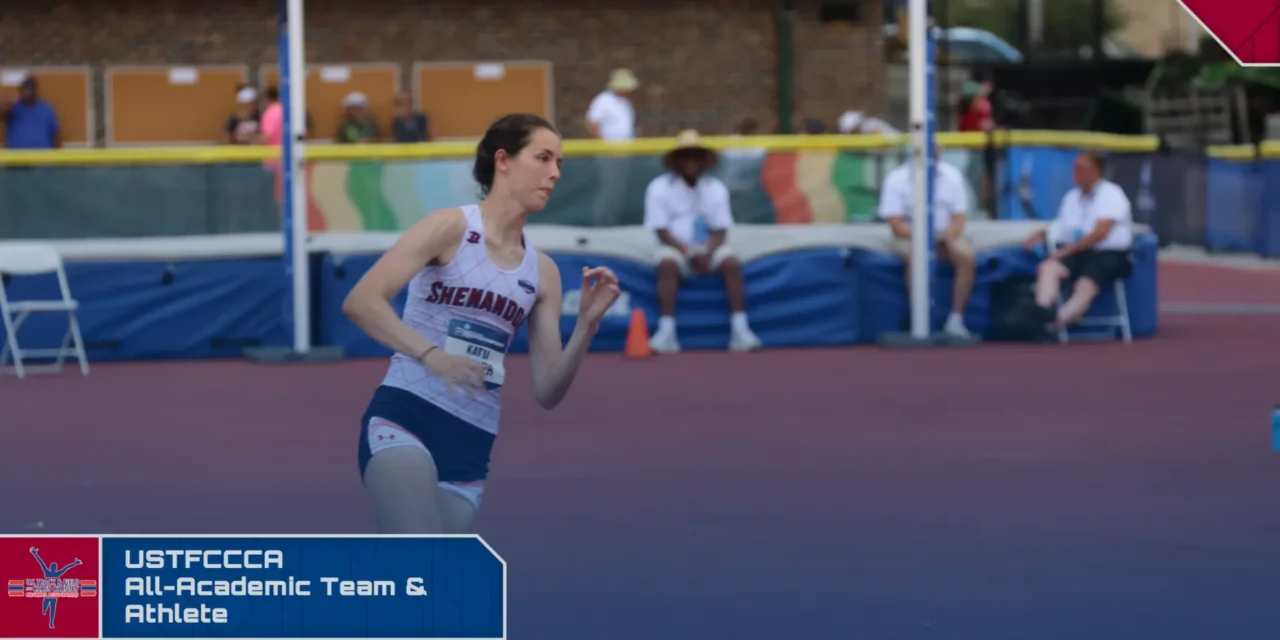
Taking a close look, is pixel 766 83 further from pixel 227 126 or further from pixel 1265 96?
pixel 1265 96

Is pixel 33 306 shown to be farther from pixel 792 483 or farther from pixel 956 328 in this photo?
pixel 792 483

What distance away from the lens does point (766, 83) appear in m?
29.7

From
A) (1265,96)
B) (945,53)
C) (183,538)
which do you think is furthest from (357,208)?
(1265,96)

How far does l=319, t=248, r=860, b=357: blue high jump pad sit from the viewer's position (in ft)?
57.9

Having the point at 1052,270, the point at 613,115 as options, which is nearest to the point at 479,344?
the point at 1052,270

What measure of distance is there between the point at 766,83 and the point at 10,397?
1628 centimetres

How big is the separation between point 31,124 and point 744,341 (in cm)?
1035

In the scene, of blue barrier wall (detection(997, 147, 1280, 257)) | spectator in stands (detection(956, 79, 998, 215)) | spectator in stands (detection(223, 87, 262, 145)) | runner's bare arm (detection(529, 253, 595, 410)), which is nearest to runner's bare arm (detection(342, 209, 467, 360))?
runner's bare arm (detection(529, 253, 595, 410))

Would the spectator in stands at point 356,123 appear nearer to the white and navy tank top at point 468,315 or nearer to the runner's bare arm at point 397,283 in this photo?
the white and navy tank top at point 468,315

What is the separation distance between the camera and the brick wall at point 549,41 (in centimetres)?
2908

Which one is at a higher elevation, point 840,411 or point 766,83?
point 766,83

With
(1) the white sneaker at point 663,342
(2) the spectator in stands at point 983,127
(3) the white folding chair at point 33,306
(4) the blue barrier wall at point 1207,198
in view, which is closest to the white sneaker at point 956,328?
(2) the spectator in stands at point 983,127

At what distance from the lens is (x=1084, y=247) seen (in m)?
17.8

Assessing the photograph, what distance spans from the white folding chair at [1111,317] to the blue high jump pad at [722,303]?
1.56 m
